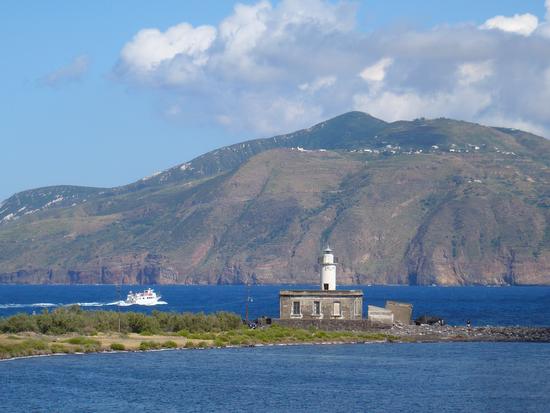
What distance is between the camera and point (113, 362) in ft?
213

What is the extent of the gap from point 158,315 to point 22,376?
3063 centimetres

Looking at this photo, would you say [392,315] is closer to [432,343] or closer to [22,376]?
[432,343]

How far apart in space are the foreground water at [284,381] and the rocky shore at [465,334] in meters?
9.45

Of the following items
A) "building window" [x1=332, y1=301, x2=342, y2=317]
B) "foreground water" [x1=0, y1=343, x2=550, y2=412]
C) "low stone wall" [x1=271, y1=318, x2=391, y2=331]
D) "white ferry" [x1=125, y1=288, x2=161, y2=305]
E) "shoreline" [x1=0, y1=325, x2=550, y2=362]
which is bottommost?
"foreground water" [x1=0, y1=343, x2=550, y2=412]

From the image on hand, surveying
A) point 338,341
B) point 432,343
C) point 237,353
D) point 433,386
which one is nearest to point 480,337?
point 432,343

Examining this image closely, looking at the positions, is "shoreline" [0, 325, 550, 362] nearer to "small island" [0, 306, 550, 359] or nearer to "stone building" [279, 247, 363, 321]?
"small island" [0, 306, 550, 359]

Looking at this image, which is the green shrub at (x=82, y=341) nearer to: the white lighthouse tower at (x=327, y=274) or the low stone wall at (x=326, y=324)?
the low stone wall at (x=326, y=324)

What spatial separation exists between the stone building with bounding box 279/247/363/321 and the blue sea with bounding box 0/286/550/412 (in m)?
6.52

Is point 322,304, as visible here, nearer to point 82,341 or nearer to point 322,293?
point 322,293

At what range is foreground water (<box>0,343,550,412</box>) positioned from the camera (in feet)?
164

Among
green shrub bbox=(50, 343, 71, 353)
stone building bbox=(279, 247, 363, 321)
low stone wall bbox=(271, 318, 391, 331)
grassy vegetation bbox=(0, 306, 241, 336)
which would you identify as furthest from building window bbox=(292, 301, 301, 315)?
green shrub bbox=(50, 343, 71, 353)

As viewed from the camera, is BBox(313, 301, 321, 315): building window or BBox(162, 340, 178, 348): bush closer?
BBox(162, 340, 178, 348): bush

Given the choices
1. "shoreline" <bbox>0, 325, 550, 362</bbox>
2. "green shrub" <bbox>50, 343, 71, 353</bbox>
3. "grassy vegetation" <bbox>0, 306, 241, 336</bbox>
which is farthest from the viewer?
"grassy vegetation" <bbox>0, 306, 241, 336</bbox>

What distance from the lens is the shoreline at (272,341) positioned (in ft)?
234
